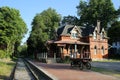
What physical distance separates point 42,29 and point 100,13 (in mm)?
18788

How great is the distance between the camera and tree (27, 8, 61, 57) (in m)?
80.5

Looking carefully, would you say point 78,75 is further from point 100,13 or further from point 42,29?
point 100,13

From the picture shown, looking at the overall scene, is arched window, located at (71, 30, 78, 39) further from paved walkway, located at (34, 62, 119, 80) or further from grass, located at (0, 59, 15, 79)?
paved walkway, located at (34, 62, 119, 80)

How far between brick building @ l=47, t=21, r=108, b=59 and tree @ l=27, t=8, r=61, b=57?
1405 cm

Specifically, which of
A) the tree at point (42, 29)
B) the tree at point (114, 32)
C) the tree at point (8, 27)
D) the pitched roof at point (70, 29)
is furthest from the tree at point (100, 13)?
the tree at point (8, 27)

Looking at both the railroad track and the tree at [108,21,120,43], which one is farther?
the tree at [108,21,120,43]

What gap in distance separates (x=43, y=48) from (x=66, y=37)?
722 inches

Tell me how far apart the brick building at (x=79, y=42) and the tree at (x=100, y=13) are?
2584 cm

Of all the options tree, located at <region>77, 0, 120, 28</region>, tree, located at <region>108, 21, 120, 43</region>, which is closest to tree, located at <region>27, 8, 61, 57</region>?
tree, located at <region>77, 0, 120, 28</region>

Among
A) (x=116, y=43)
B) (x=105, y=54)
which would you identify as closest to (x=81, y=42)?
(x=105, y=54)

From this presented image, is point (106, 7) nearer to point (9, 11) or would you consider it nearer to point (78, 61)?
point (9, 11)

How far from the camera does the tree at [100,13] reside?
91.4 metres

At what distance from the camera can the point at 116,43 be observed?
8806 centimetres

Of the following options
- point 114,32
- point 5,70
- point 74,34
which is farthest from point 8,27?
point 5,70
